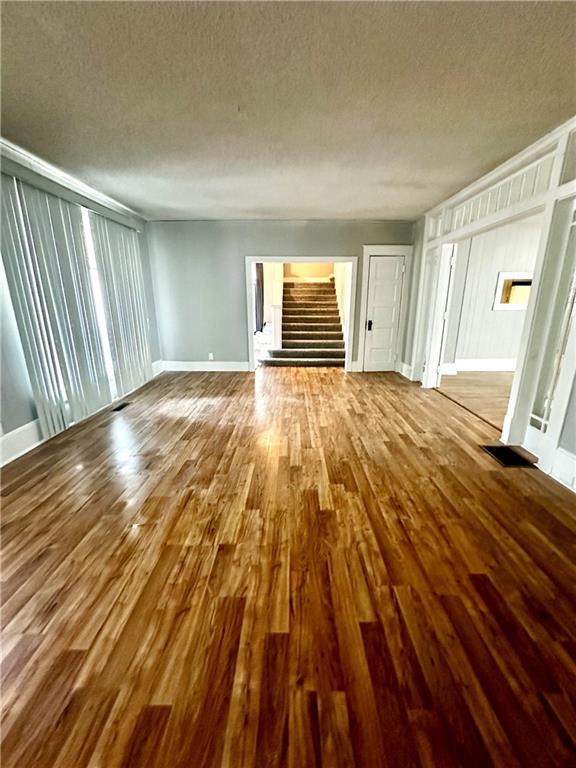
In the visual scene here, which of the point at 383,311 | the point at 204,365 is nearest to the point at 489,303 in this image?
the point at 383,311

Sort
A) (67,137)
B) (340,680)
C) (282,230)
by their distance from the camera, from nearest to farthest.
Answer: (340,680), (67,137), (282,230)

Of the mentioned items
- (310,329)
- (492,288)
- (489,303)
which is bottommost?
(310,329)

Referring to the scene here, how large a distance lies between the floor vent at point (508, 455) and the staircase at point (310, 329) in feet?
12.4

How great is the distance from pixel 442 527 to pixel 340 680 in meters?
1.14

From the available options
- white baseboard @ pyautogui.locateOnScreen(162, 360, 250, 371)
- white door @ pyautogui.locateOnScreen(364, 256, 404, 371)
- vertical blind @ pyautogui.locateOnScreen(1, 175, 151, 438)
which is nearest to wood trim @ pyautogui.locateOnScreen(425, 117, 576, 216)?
white door @ pyautogui.locateOnScreen(364, 256, 404, 371)

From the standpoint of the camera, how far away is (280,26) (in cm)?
152

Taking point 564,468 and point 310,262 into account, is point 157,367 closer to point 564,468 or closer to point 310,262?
point 310,262

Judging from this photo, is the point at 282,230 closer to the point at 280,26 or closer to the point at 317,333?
the point at 317,333

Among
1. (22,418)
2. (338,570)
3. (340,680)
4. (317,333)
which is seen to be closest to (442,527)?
(338,570)

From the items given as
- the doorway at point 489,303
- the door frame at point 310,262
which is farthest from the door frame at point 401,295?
the doorway at point 489,303

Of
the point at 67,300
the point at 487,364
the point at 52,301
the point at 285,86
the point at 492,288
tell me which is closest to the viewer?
the point at 285,86

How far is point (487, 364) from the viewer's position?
634 cm

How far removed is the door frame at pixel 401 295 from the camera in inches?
222

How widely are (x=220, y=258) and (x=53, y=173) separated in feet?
9.00
